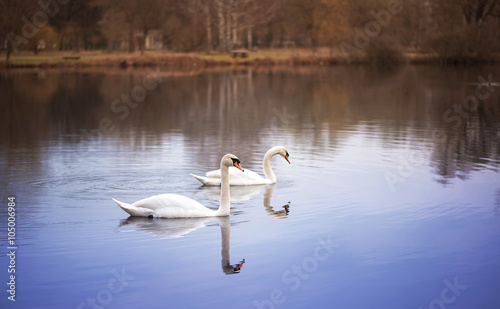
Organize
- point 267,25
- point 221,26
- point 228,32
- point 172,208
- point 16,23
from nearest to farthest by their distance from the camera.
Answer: point 172,208 < point 16,23 < point 221,26 < point 228,32 < point 267,25

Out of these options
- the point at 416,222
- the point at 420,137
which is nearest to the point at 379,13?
the point at 420,137

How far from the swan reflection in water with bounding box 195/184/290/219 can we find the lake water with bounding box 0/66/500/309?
35mm

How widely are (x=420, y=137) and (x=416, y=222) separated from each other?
956 centimetres

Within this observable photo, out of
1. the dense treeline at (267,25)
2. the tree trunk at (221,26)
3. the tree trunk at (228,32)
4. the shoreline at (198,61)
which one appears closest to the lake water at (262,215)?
the shoreline at (198,61)

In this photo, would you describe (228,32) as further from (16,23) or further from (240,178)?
(240,178)

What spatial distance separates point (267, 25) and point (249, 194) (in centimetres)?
8913

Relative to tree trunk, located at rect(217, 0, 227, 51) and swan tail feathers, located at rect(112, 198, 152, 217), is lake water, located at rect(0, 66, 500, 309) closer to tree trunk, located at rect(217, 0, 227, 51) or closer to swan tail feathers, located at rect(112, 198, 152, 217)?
swan tail feathers, located at rect(112, 198, 152, 217)

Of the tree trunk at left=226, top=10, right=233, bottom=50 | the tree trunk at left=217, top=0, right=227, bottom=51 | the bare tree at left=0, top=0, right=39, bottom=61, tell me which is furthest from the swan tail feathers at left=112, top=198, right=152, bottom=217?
the tree trunk at left=226, top=10, right=233, bottom=50

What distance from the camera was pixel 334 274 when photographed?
7.82 m

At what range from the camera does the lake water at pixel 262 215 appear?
7.37 meters

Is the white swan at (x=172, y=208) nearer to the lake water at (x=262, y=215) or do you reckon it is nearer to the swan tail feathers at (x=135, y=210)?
the swan tail feathers at (x=135, y=210)

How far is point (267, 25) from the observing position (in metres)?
99.3

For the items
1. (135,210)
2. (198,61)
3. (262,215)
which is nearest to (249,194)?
(262,215)

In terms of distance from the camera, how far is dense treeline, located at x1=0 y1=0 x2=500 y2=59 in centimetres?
6066
